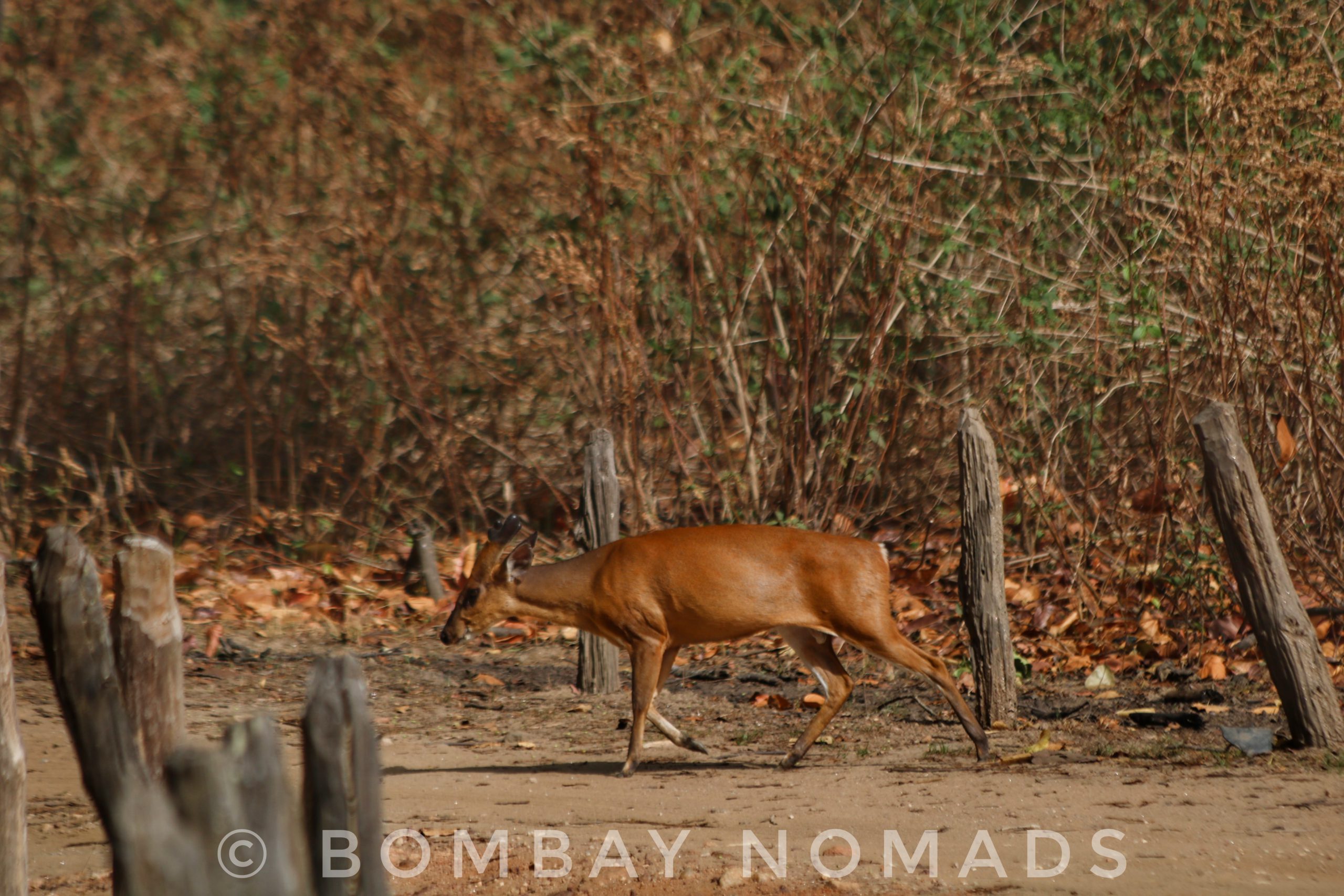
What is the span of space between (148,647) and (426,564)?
27.1 feet

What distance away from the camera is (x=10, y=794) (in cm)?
449

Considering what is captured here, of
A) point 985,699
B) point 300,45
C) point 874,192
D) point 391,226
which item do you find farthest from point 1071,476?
point 300,45

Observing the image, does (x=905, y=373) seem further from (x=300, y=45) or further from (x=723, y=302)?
(x=300, y=45)

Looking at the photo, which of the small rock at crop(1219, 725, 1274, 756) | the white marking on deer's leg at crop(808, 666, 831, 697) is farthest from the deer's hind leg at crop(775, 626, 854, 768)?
the small rock at crop(1219, 725, 1274, 756)

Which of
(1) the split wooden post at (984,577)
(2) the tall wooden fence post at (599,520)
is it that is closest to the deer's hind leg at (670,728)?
(2) the tall wooden fence post at (599,520)

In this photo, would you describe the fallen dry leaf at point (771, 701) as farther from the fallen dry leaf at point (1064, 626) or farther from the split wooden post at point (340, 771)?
the split wooden post at point (340, 771)

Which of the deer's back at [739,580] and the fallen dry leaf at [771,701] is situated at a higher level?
the deer's back at [739,580]

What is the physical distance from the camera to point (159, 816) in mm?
3314

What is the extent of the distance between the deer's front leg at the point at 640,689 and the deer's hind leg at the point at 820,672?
0.70 meters

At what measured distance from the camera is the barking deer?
760cm

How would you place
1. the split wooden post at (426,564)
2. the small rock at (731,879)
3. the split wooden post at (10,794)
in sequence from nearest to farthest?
1. the split wooden post at (10,794)
2. the small rock at (731,879)
3. the split wooden post at (426,564)

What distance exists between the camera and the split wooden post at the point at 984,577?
8078mm

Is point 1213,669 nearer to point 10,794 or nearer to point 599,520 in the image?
point 599,520

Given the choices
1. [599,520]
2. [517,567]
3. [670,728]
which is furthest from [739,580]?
[599,520]
